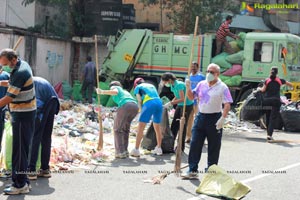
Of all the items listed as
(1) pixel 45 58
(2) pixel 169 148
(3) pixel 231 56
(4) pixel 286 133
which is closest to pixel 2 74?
(2) pixel 169 148

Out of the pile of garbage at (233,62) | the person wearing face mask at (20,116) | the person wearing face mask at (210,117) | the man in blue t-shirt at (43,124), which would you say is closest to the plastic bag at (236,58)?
the pile of garbage at (233,62)

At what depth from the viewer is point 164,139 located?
955cm

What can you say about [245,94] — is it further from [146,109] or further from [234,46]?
[146,109]

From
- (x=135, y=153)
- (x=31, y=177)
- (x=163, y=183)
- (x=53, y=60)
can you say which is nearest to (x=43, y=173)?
(x=31, y=177)

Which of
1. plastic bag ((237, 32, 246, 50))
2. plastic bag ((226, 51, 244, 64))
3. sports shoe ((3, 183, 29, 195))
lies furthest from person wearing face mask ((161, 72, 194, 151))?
plastic bag ((237, 32, 246, 50))

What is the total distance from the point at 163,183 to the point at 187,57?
10532 millimetres

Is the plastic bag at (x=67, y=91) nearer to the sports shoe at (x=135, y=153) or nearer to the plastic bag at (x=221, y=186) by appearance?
the sports shoe at (x=135, y=153)

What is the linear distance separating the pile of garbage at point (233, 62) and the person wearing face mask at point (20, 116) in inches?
428

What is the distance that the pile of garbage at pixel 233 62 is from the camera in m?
16.4

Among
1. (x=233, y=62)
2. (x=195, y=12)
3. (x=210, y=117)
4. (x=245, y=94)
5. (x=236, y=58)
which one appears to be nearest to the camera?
(x=210, y=117)

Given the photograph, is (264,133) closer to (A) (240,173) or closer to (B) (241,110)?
(B) (241,110)

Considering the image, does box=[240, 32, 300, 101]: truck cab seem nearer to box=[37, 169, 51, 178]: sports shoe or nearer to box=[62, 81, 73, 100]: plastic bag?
box=[62, 81, 73, 100]: plastic bag

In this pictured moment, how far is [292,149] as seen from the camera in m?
10.6

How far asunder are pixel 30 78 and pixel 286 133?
28.5 feet
